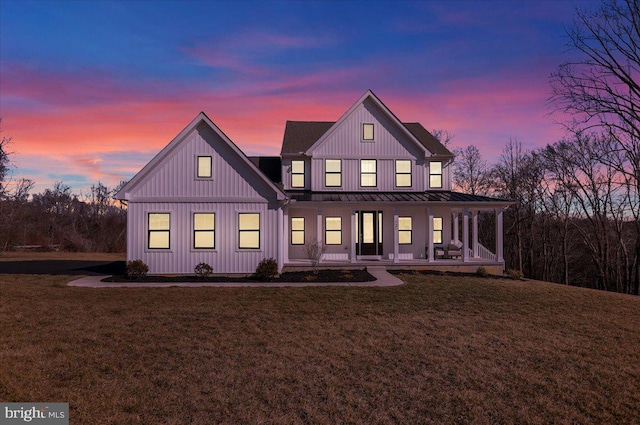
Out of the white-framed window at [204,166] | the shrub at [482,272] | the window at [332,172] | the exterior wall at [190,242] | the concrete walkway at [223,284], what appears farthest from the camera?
the window at [332,172]

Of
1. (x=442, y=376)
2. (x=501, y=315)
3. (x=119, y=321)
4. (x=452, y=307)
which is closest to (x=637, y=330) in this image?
(x=501, y=315)

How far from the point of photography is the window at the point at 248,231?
61.3 ft

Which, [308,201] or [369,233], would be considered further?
[369,233]

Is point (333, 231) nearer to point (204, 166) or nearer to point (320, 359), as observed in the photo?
point (204, 166)

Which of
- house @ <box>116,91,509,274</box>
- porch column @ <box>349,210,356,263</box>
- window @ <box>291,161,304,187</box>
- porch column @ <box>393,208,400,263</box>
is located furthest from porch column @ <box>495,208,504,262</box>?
window @ <box>291,161,304,187</box>

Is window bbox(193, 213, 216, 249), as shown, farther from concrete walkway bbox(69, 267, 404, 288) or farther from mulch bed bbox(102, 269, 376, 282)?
concrete walkway bbox(69, 267, 404, 288)

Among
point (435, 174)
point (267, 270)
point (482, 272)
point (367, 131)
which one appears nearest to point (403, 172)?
point (435, 174)

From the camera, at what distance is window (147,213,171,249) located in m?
18.4

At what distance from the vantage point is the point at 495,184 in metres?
42.3

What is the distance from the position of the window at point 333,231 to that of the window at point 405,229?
366 centimetres

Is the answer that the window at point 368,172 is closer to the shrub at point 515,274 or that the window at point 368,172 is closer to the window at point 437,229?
the window at point 437,229

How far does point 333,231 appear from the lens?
74.3ft

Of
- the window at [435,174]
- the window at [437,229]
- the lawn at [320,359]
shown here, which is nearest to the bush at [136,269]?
the lawn at [320,359]

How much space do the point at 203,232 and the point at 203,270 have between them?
1862 mm
